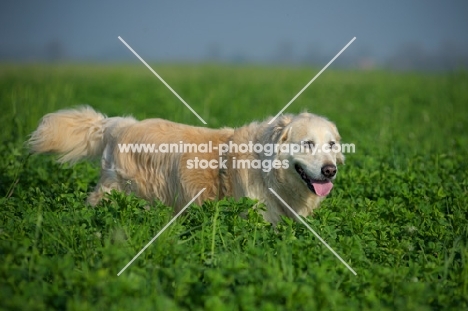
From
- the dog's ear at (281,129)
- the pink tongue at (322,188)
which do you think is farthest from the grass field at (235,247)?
the dog's ear at (281,129)

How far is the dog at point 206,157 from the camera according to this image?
5793 millimetres

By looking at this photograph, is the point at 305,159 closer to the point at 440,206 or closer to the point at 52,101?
the point at 440,206

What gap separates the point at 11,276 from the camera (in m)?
3.96

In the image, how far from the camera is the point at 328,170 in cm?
552

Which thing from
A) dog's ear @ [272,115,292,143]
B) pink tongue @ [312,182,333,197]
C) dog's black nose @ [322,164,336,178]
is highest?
dog's ear @ [272,115,292,143]

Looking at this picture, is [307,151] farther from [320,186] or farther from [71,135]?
[71,135]

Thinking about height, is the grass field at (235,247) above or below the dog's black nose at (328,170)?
below

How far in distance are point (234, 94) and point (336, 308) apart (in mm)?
18288

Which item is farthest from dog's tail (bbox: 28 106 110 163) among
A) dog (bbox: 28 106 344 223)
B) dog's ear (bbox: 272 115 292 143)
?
dog's ear (bbox: 272 115 292 143)

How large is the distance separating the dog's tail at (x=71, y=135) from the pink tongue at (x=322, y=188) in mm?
2613

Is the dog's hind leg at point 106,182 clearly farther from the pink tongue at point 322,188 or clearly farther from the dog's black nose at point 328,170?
the dog's black nose at point 328,170

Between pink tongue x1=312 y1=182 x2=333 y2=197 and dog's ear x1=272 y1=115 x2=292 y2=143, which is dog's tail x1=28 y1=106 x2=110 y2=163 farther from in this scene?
pink tongue x1=312 y1=182 x2=333 y2=197

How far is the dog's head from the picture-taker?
18.4 feet

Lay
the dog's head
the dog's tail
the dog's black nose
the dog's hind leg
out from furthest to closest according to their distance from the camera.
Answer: the dog's tail < the dog's hind leg < the dog's head < the dog's black nose
